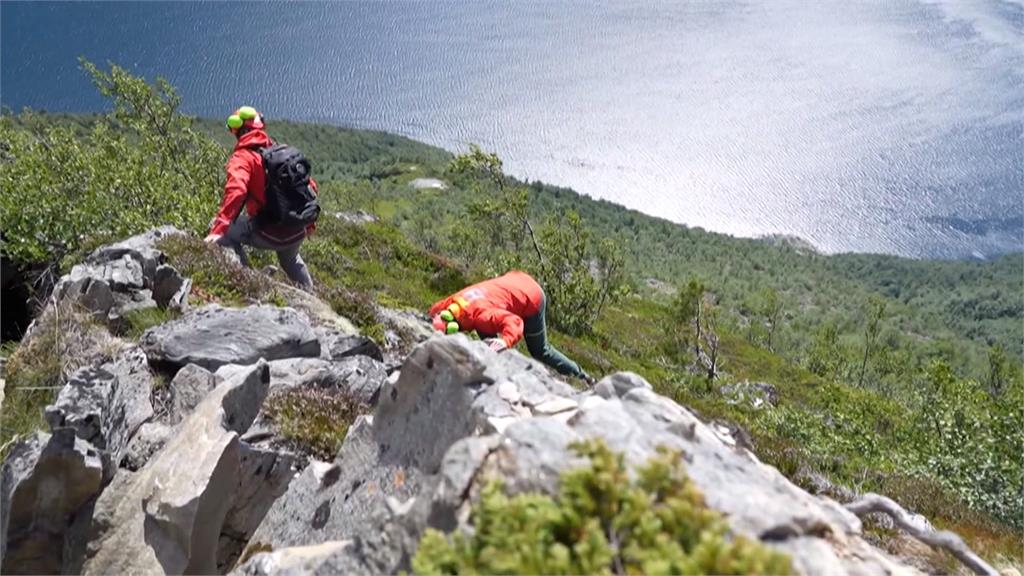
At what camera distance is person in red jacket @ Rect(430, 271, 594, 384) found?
31.1 ft

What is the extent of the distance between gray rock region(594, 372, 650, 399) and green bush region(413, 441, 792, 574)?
181cm

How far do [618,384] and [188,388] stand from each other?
4.67m

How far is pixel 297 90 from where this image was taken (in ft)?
354

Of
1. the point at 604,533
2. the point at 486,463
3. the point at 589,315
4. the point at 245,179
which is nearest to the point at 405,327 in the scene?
the point at 245,179

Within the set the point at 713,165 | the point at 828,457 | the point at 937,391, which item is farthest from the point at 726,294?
the point at 828,457

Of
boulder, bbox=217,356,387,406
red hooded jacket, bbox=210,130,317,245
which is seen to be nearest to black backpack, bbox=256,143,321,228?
red hooded jacket, bbox=210,130,317,245

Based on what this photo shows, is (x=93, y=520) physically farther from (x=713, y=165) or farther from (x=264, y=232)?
(x=713, y=165)

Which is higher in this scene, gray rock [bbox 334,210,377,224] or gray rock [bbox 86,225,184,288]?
gray rock [bbox 86,225,184,288]

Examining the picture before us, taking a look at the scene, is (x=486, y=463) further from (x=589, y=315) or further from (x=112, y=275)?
(x=589, y=315)

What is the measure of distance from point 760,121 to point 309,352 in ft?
297

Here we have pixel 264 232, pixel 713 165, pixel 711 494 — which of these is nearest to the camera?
pixel 711 494

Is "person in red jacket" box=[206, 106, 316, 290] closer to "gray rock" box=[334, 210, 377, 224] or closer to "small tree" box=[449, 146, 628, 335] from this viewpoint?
"small tree" box=[449, 146, 628, 335]

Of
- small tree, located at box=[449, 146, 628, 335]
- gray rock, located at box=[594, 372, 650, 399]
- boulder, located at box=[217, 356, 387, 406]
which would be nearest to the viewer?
gray rock, located at box=[594, 372, 650, 399]

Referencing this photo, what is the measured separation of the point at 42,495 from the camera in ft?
19.6
